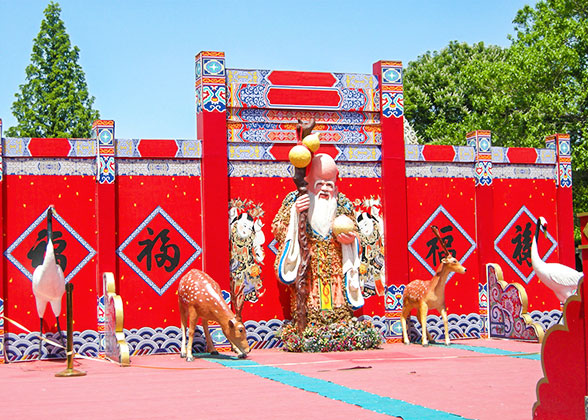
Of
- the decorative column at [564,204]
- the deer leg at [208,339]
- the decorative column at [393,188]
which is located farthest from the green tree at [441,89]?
the deer leg at [208,339]

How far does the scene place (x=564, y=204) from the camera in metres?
17.3

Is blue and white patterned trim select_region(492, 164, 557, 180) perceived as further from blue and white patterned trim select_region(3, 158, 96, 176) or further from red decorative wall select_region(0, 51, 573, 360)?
blue and white patterned trim select_region(3, 158, 96, 176)

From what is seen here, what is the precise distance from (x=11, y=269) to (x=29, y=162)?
1.78 m

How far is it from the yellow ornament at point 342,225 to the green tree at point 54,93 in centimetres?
1779

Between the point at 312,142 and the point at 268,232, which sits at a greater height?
the point at 312,142

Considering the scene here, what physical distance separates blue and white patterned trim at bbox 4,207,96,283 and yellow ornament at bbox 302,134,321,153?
159 inches

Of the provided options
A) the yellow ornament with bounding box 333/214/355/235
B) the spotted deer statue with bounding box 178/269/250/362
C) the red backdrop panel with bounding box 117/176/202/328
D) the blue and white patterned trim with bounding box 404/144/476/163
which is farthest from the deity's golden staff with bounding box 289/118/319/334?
the blue and white patterned trim with bounding box 404/144/476/163

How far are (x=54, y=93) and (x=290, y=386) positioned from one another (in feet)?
75.5

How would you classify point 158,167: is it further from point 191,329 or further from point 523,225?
point 523,225

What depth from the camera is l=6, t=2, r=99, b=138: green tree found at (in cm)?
3050

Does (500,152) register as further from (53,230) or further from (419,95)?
(419,95)

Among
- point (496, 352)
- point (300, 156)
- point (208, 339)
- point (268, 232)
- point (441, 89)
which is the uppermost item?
point (441, 89)

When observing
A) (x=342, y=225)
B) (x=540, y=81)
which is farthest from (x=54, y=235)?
(x=540, y=81)

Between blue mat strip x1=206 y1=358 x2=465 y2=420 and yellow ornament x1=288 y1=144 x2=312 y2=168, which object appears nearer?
blue mat strip x1=206 y1=358 x2=465 y2=420
